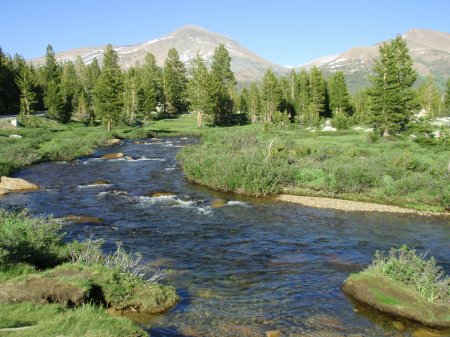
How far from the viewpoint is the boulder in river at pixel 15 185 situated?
3020cm

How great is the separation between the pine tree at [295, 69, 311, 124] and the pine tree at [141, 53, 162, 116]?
3253 cm

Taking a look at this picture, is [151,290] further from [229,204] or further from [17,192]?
[17,192]

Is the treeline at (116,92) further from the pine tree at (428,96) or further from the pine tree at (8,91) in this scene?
the pine tree at (428,96)

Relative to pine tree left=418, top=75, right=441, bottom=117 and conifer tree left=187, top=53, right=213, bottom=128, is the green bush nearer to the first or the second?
conifer tree left=187, top=53, right=213, bottom=128

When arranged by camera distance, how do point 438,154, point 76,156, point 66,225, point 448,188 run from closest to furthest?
point 66,225
point 448,188
point 438,154
point 76,156

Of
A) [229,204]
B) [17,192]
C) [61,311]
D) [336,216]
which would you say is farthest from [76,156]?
[61,311]

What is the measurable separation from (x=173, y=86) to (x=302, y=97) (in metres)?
32.9

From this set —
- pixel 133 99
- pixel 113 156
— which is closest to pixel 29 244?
pixel 113 156

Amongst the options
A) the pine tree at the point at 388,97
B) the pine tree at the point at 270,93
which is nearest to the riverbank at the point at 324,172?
the pine tree at the point at 388,97

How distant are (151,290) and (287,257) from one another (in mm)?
7176

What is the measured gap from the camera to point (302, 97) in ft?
323

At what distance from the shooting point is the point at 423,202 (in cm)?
2662

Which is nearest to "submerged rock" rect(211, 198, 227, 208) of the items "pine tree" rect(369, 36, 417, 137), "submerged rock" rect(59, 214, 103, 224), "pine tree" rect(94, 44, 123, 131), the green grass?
"submerged rock" rect(59, 214, 103, 224)

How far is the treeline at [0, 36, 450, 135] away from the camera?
54594 millimetres
